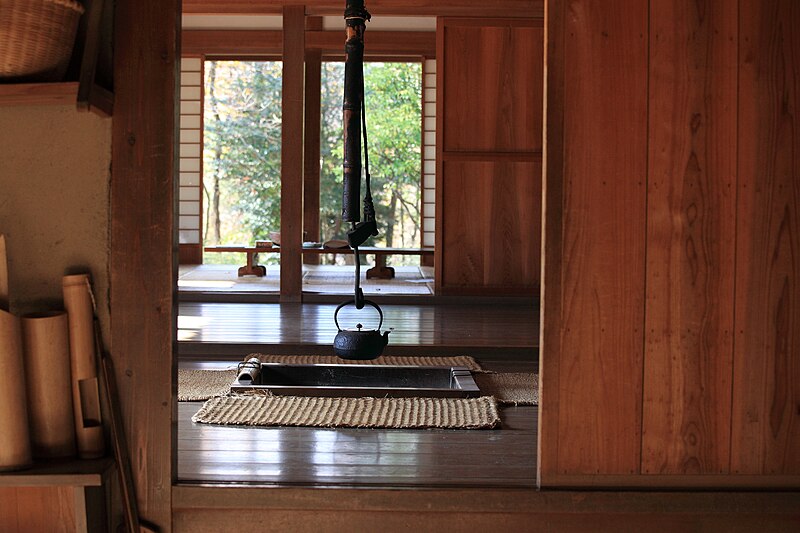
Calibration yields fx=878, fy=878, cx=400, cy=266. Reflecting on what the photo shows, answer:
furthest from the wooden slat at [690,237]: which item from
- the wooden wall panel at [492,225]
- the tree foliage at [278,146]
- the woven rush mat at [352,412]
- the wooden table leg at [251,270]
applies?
the tree foliage at [278,146]

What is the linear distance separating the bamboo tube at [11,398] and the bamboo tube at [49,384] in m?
0.04

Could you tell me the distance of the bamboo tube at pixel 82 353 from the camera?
221 centimetres

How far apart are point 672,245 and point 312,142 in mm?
6806

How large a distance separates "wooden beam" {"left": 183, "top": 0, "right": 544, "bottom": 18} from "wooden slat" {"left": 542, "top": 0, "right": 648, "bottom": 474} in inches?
173

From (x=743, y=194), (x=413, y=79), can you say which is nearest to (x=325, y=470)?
(x=743, y=194)

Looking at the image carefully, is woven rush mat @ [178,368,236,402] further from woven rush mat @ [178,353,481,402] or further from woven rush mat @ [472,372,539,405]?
woven rush mat @ [472,372,539,405]

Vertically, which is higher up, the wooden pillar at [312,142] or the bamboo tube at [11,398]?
the wooden pillar at [312,142]

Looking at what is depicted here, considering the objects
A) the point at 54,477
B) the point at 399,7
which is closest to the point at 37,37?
the point at 54,477

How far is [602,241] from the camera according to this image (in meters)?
2.25

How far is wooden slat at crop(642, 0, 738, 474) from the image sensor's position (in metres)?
2.23

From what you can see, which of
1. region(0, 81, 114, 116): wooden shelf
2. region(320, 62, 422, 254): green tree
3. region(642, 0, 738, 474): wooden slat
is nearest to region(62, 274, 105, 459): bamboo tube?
region(0, 81, 114, 116): wooden shelf

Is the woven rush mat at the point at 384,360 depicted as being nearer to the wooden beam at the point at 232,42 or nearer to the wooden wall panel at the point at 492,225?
the wooden wall panel at the point at 492,225

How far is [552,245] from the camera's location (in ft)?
7.38

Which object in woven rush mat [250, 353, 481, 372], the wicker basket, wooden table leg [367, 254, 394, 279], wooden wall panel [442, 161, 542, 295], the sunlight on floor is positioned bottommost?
woven rush mat [250, 353, 481, 372]
